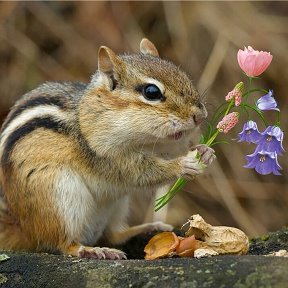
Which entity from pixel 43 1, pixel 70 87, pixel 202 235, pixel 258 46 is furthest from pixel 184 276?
pixel 43 1

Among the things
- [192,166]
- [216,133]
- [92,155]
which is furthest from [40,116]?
[216,133]

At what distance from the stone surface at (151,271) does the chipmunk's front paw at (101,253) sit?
236 mm

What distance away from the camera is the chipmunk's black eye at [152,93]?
3763 mm

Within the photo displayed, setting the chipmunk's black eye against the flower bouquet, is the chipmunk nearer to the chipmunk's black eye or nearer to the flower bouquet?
the chipmunk's black eye

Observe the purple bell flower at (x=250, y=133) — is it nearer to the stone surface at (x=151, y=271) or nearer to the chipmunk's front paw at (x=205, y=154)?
the chipmunk's front paw at (x=205, y=154)

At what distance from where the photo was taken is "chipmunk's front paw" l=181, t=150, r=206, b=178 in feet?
12.5

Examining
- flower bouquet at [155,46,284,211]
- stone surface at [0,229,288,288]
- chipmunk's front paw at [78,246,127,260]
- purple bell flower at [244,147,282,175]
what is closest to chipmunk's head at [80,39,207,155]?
flower bouquet at [155,46,284,211]

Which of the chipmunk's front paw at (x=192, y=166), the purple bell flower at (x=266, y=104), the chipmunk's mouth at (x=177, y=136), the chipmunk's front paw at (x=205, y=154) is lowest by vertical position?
the chipmunk's front paw at (x=192, y=166)

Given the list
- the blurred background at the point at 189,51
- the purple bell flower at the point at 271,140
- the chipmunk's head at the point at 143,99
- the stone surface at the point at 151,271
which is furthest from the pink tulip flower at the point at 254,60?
the blurred background at the point at 189,51

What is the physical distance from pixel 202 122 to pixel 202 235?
0.55 meters

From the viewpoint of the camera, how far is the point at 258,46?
7.38 meters

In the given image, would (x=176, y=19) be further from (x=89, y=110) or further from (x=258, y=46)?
(x=89, y=110)

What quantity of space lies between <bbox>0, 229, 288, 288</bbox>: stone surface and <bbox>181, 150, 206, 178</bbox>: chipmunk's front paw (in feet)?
1.47

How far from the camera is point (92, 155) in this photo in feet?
13.3
